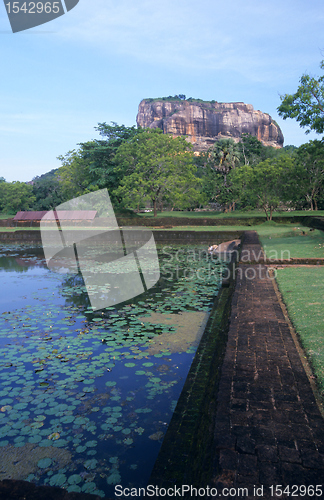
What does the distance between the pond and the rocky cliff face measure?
4817 inches

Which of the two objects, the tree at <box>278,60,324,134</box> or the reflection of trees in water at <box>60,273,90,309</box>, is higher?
the tree at <box>278,60,324,134</box>

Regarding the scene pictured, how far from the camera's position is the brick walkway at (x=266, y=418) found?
6.84 ft

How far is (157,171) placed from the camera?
3069 centimetres

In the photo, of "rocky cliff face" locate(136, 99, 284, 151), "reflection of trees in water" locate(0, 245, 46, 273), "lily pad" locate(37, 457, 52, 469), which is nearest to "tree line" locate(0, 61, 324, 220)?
"reflection of trees in water" locate(0, 245, 46, 273)

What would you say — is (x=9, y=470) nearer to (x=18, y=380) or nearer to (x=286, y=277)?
(x=18, y=380)

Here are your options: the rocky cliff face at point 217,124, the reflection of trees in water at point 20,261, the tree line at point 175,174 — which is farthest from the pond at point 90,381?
the rocky cliff face at point 217,124

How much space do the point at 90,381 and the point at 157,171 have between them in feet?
90.8

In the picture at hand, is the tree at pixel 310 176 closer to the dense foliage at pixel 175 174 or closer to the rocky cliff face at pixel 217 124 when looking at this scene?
the dense foliage at pixel 175 174

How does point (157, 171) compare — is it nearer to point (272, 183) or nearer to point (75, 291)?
point (272, 183)

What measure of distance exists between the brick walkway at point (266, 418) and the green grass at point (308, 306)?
18cm

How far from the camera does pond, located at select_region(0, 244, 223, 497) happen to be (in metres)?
2.93

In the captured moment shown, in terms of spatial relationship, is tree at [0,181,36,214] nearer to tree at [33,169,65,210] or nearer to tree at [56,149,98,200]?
tree at [33,169,65,210]

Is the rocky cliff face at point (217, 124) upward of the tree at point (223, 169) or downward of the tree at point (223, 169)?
upward

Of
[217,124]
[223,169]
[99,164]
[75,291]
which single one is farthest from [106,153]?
[217,124]
